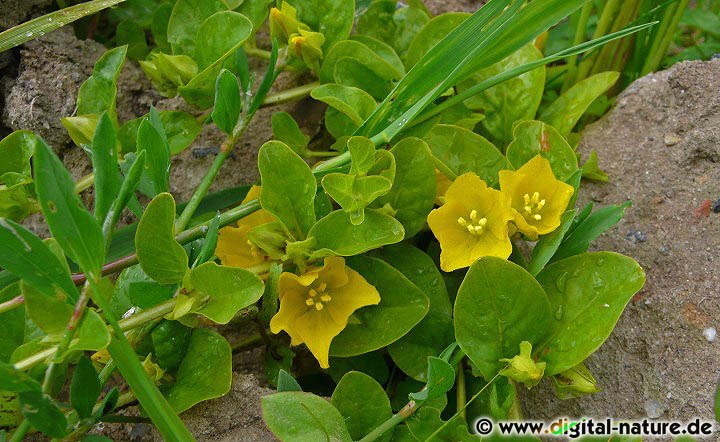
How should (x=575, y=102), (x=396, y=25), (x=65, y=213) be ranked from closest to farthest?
1. (x=65, y=213)
2. (x=575, y=102)
3. (x=396, y=25)

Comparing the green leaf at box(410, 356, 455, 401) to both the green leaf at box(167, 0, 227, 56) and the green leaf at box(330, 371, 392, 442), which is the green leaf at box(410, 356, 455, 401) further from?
the green leaf at box(167, 0, 227, 56)

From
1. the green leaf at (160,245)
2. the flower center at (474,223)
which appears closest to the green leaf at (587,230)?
the flower center at (474,223)

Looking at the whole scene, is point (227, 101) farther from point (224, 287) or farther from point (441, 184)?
point (441, 184)

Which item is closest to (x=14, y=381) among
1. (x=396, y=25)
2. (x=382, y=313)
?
(x=382, y=313)

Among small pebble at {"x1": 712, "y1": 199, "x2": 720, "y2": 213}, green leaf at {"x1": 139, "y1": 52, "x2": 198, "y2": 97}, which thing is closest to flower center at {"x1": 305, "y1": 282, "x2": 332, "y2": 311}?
green leaf at {"x1": 139, "y1": 52, "x2": 198, "y2": 97}

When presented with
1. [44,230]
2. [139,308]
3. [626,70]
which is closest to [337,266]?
[139,308]

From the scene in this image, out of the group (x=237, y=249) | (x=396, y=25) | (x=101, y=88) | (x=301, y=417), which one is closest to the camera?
(x=301, y=417)

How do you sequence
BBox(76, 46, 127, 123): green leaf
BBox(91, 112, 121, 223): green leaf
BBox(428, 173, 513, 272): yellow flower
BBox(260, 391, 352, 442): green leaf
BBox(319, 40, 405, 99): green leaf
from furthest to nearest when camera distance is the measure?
BBox(319, 40, 405, 99): green leaf
BBox(76, 46, 127, 123): green leaf
BBox(428, 173, 513, 272): yellow flower
BBox(260, 391, 352, 442): green leaf
BBox(91, 112, 121, 223): green leaf

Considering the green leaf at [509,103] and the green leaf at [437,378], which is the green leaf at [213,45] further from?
the green leaf at [437,378]
